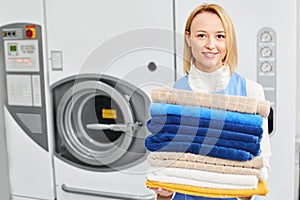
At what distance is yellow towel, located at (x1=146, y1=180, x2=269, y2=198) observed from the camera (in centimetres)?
116

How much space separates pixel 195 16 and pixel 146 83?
0.77 m

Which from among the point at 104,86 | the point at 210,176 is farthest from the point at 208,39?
the point at 104,86

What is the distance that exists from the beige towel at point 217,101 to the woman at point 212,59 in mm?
69

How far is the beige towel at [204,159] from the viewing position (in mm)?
1168

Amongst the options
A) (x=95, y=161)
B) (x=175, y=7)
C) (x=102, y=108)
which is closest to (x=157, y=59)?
(x=175, y=7)

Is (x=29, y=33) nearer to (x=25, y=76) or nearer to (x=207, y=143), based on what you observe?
(x=25, y=76)

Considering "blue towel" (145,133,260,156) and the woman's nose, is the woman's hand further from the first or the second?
the woman's nose

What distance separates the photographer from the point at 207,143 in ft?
3.92

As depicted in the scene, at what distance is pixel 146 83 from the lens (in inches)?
78.4

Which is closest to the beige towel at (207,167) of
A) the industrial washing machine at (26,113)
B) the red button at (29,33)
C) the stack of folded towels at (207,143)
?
the stack of folded towels at (207,143)

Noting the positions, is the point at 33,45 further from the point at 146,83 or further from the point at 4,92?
the point at 146,83

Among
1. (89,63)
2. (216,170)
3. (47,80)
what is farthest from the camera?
(47,80)

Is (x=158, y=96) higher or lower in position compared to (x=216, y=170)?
higher

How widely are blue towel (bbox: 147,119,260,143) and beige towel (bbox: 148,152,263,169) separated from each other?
0.21 ft
